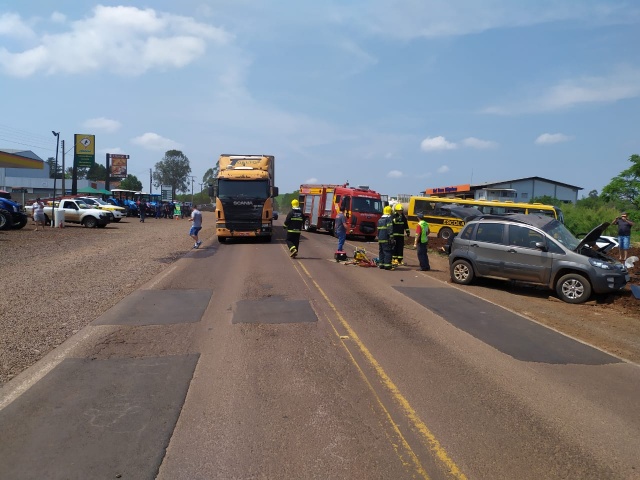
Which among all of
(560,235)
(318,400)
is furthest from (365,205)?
(318,400)

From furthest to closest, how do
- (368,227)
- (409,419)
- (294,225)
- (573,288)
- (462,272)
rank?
(368,227), (294,225), (462,272), (573,288), (409,419)

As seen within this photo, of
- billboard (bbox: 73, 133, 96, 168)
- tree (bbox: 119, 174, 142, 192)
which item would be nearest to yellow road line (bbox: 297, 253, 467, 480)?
billboard (bbox: 73, 133, 96, 168)

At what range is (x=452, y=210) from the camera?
25969 mm

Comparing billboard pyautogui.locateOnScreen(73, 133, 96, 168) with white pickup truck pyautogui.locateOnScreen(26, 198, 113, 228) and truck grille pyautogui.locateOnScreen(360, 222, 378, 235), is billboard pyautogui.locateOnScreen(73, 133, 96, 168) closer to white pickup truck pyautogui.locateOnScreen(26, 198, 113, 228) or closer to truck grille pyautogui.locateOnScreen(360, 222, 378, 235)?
white pickup truck pyautogui.locateOnScreen(26, 198, 113, 228)

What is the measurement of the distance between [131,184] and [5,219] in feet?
298

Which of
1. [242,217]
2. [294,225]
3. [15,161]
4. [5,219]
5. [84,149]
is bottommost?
[5,219]

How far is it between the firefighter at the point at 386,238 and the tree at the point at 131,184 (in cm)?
9805

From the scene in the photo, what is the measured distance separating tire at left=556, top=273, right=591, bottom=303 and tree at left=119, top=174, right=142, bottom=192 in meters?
104

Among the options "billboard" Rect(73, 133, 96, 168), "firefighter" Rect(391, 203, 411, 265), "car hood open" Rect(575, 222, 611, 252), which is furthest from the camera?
"billboard" Rect(73, 133, 96, 168)

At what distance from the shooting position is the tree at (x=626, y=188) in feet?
139

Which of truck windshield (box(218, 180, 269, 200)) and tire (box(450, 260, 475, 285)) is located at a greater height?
truck windshield (box(218, 180, 269, 200))

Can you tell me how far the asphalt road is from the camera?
3.92 m

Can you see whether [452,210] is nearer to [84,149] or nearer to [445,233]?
[445,233]

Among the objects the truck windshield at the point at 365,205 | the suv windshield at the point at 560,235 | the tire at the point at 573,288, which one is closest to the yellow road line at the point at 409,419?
the tire at the point at 573,288
